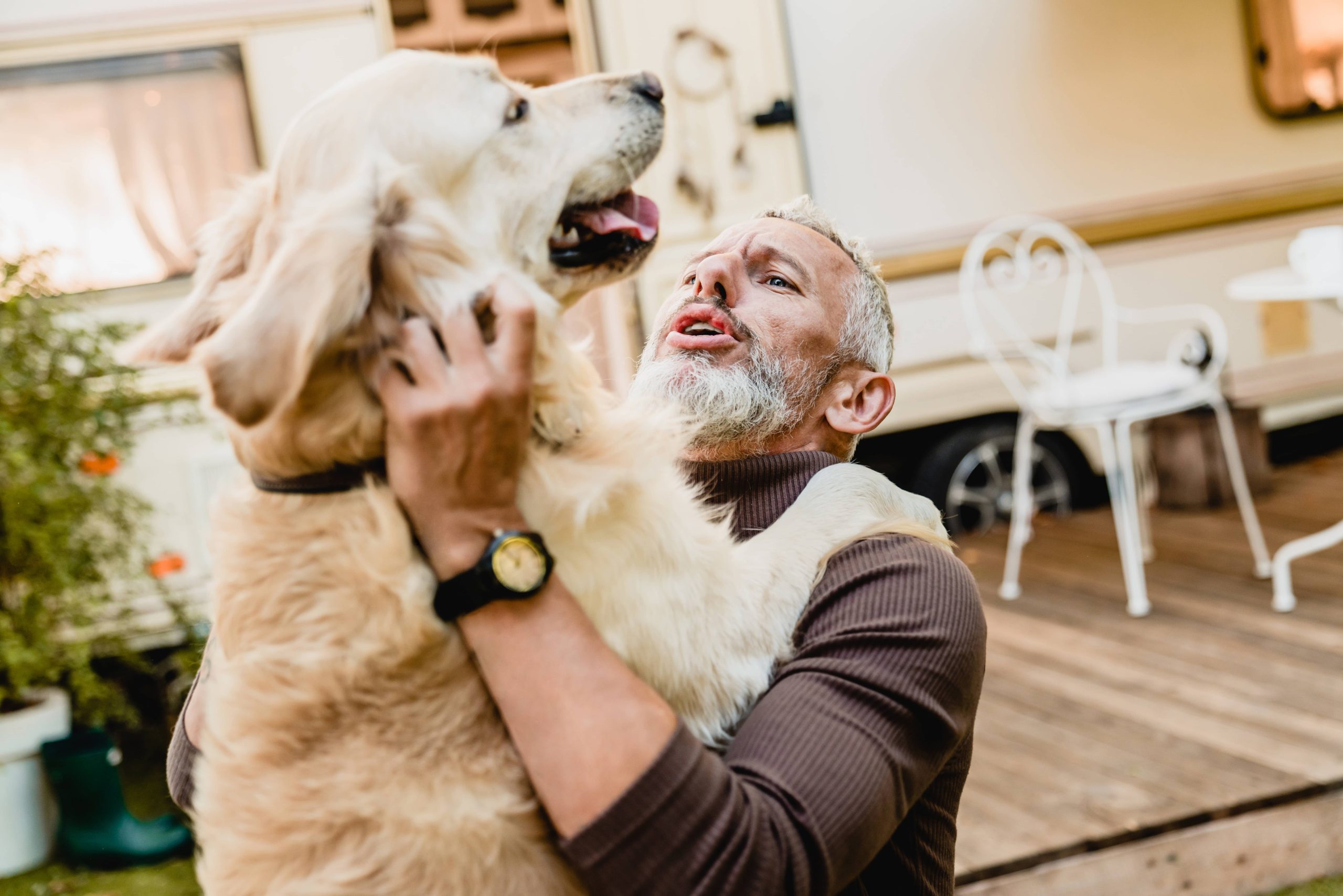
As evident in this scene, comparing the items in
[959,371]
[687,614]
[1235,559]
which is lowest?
[1235,559]

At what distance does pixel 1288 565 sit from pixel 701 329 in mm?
2874

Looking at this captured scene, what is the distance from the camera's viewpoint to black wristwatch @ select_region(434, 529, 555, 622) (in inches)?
31.1

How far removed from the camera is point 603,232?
1132mm

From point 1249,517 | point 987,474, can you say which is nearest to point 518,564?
point 1249,517

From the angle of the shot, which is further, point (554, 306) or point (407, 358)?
point (554, 306)

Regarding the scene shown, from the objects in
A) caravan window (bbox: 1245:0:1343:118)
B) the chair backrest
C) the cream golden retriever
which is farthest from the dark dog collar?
caravan window (bbox: 1245:0:1343:118)

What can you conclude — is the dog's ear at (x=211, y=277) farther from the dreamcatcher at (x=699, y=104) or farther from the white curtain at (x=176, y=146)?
the dreamcatcher at (x=699, y=104)

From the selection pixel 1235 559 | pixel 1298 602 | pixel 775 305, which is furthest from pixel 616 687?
pixel 1235 559

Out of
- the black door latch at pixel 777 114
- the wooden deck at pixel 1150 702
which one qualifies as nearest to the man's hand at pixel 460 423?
the wooden deck at pixel 1150 702

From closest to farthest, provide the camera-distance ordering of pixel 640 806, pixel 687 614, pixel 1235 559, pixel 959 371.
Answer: pixel 640 806 → pixel 687 614 → pixel 1235 559 → pixel 959 371

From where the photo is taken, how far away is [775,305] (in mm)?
1305

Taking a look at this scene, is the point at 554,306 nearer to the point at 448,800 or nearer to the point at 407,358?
the point at 407,358

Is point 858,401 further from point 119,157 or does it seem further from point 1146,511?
point 1146,511

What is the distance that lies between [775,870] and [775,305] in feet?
2.32
